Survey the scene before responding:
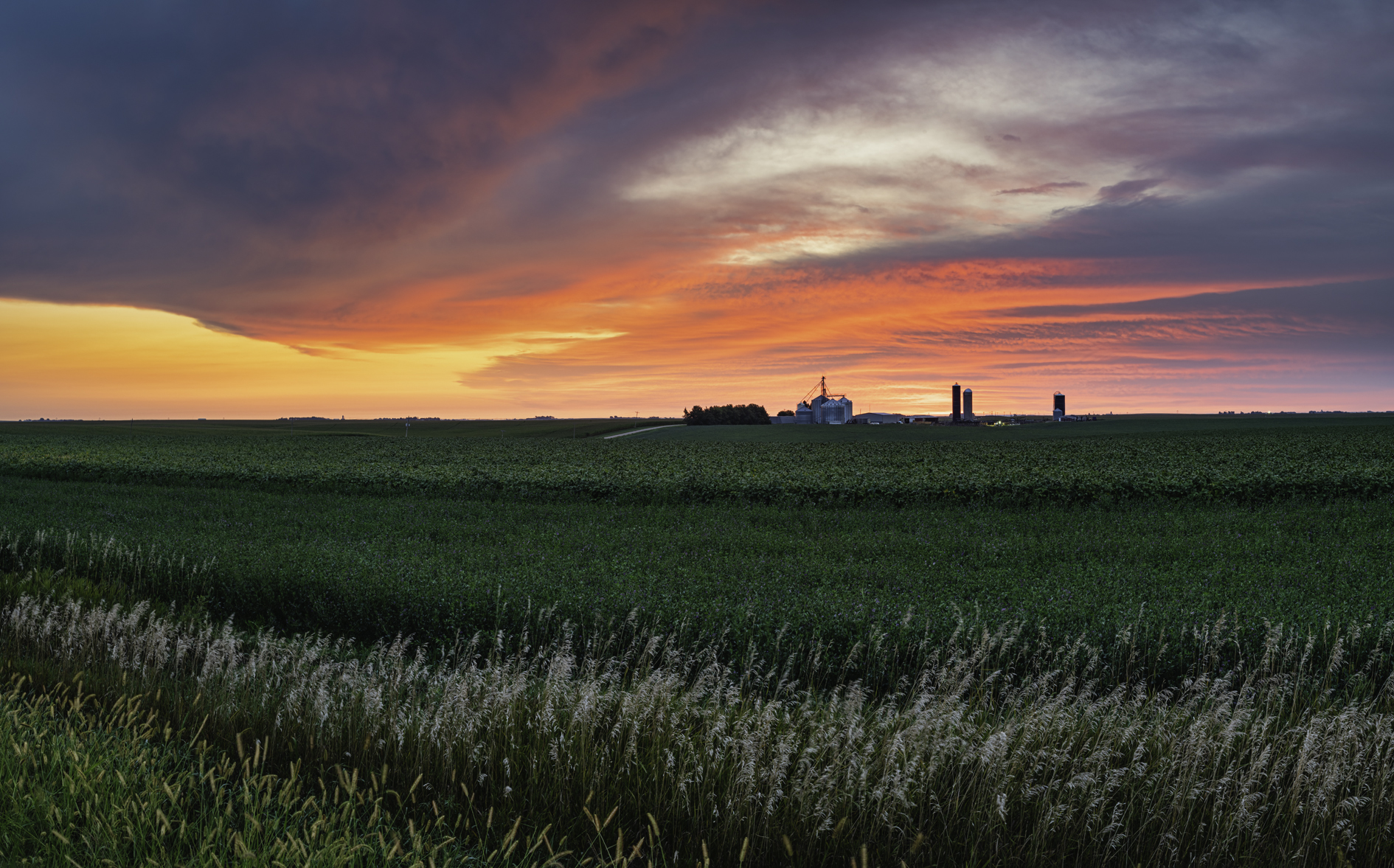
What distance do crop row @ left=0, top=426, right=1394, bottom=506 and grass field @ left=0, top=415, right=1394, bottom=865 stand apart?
0.77 feet

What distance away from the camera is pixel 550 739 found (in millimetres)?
5926

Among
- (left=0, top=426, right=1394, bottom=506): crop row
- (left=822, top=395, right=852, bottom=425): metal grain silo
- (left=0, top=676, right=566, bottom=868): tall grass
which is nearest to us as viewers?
(left=0, top=676, right=566, bottom=868): tall grass

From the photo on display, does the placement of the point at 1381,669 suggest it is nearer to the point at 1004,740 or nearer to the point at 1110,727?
the point at 1110,727

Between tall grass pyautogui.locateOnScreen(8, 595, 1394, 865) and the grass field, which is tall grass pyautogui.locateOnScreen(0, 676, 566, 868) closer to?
the grass field

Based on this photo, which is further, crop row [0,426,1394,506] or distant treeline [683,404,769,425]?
distant treeline [683,404,769,425]

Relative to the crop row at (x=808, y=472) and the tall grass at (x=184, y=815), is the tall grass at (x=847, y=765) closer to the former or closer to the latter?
the tall grass at (x=184, y=815)

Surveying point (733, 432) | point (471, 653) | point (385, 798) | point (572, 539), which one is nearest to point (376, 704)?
point (385, 798)

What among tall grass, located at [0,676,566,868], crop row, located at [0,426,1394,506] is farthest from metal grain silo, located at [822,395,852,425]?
tall grass, located at [0,676,566,868]

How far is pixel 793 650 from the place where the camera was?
31.5 feet

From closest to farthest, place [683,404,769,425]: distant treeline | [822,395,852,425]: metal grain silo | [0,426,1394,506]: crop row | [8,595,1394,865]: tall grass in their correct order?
[8,595,1394,865]: tall grass, [0,426,1394,506]: crop row, [683,404,769,425]: distant treeline, [822,395,852,425]: metal grain silo

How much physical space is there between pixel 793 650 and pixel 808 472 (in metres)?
18.7

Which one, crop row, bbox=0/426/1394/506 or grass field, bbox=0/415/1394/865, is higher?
crop row, bbox=0/426/1394/506

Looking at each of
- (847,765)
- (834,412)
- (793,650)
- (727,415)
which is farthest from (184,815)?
(834,412)

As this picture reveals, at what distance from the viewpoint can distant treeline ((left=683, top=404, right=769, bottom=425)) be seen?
350ft
